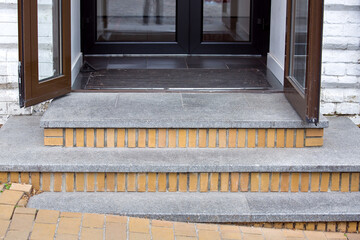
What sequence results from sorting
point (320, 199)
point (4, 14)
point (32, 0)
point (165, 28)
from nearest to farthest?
point (320, 199) < point (32, 0) < point (4, 14) < point (165, 28)

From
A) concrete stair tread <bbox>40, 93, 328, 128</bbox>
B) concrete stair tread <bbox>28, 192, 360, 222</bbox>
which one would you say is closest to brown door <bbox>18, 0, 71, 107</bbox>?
concrete stair tread <bbox>40, 93, 328, 128</bbox>

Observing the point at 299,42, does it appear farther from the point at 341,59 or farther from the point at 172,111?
the point at 172,111

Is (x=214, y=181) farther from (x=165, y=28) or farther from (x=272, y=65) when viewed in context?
(x=165, y=28)

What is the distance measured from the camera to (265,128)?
15.9 feet

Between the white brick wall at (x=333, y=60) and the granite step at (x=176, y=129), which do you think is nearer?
the granite step at (x=176, y=129)

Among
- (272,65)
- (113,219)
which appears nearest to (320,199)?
(113,219)

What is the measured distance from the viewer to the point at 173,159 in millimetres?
4609

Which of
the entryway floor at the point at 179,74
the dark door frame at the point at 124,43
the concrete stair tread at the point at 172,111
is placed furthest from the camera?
the dark door frame at the point at 124,43

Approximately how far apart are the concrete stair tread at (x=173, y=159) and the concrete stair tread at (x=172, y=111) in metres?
0.18

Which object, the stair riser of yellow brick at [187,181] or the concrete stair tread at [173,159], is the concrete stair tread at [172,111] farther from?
the stair riser of yellow brick at [187,181]

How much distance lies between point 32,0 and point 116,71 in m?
1.78

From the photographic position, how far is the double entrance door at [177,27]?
7230 mm

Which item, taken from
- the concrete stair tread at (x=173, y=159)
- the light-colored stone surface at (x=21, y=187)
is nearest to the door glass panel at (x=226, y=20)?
the concrete stair tread at (x=173, y=159)

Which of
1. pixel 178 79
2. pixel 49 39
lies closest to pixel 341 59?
pixel 178 79
